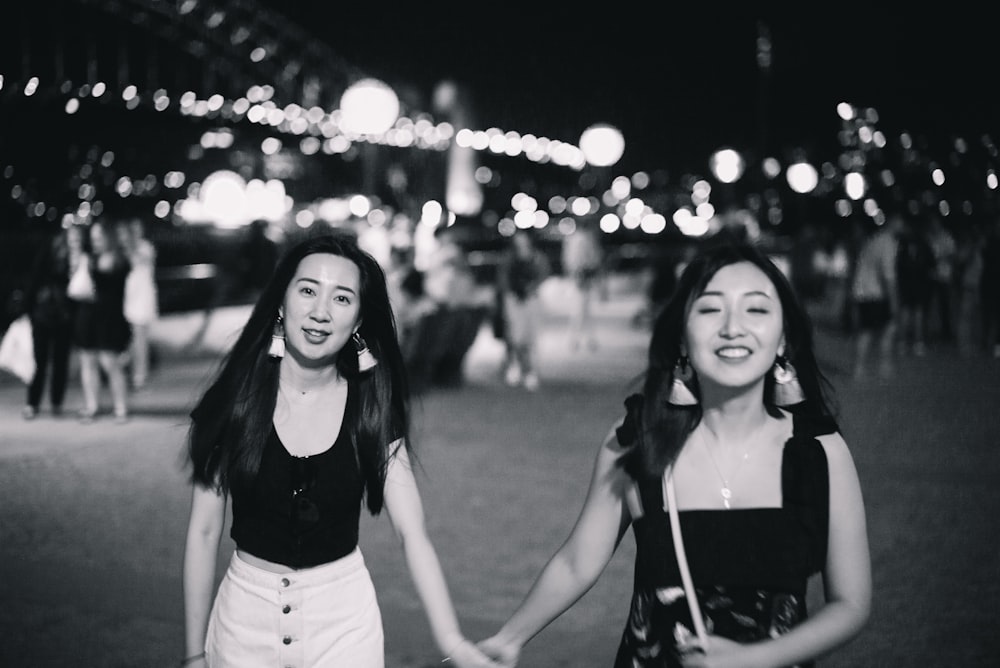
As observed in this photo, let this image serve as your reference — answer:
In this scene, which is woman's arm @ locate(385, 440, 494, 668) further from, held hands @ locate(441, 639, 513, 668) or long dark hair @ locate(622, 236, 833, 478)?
long dark hair @ locate(622, 236, 833, 478)

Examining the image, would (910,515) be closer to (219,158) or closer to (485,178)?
(219,158)

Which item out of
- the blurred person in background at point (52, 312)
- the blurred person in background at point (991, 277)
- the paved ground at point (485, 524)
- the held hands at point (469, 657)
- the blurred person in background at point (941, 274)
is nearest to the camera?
the held hands at point (469, 657)

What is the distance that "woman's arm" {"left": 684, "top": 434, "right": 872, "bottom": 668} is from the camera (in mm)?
2080

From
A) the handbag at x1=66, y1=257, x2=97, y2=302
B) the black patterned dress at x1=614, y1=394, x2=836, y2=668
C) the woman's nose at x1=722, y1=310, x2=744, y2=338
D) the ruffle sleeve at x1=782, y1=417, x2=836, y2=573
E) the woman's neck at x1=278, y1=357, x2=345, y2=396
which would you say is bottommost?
the black patterned dress at x1=614, y1=394, x2=836, y2=668

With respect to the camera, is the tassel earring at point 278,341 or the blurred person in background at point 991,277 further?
the blurred person in background at point 991,277

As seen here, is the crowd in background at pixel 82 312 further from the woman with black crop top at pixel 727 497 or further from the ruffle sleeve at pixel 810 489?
the ruffle sleeve at pixel 810 489

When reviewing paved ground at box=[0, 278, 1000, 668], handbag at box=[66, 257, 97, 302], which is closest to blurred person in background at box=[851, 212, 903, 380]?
paved ground at box=[0, 278, 1000, 668]

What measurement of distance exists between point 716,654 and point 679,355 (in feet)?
2.36

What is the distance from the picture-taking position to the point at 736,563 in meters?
2.16

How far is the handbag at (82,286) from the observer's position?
1038cm

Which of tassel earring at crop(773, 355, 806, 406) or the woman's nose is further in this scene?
tassel earring at crop(773, 355, 806, 406)

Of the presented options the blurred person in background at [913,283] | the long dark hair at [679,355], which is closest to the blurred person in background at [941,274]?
the blurred person in background at [913,283]

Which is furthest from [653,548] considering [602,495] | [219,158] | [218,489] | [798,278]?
[219,158]

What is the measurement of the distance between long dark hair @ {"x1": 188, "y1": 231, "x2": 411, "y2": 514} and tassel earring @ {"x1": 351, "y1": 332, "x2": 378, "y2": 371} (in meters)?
0.03
